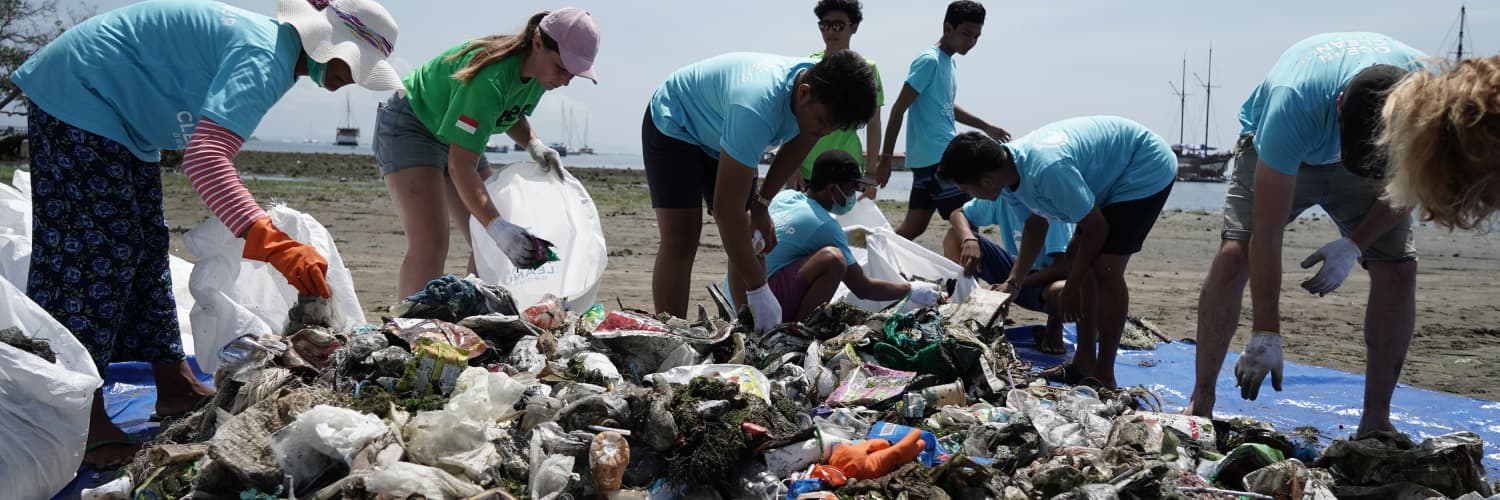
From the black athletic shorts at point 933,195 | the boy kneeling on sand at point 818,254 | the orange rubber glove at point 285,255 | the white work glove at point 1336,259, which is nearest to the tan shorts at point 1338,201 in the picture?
the white work glove at point 1336,259

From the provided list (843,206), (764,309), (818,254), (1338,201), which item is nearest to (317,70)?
(764,309)

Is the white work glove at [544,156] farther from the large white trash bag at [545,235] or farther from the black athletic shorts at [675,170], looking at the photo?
the black athletic shorts at [675,170]

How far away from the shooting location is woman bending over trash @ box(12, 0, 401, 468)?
8.02ft

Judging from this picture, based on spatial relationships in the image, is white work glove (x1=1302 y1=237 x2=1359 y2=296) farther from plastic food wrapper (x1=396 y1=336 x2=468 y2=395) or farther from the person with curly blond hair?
plastic food wrapper (x1=396 y1=336 x2=468 y2=395)

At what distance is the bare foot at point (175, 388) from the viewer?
9.78 feet

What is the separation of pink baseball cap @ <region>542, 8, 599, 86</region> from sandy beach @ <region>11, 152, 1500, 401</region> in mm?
1170

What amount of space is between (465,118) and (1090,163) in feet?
7.68

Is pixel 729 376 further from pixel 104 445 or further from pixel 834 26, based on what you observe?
pixel 834 26

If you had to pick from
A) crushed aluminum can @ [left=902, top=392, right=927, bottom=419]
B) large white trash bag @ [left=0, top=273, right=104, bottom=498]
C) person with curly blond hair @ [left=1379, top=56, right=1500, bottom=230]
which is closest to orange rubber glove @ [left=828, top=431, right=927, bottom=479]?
crushed aluminum can @ [left=902, top=392, right=927, bottom=419]

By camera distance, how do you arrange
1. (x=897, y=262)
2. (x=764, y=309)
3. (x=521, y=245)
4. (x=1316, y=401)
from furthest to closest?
1. (x=897, y=262)
2. (x=1316, y=401)
3. (x=764, y=309)
4. (x=521, y=245)

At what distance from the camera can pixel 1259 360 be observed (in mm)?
2771

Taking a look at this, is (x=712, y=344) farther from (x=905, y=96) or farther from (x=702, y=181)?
(x=905, y=96)

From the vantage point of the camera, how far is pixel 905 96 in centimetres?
525

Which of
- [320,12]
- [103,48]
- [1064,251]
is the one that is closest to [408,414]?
[320,12]
